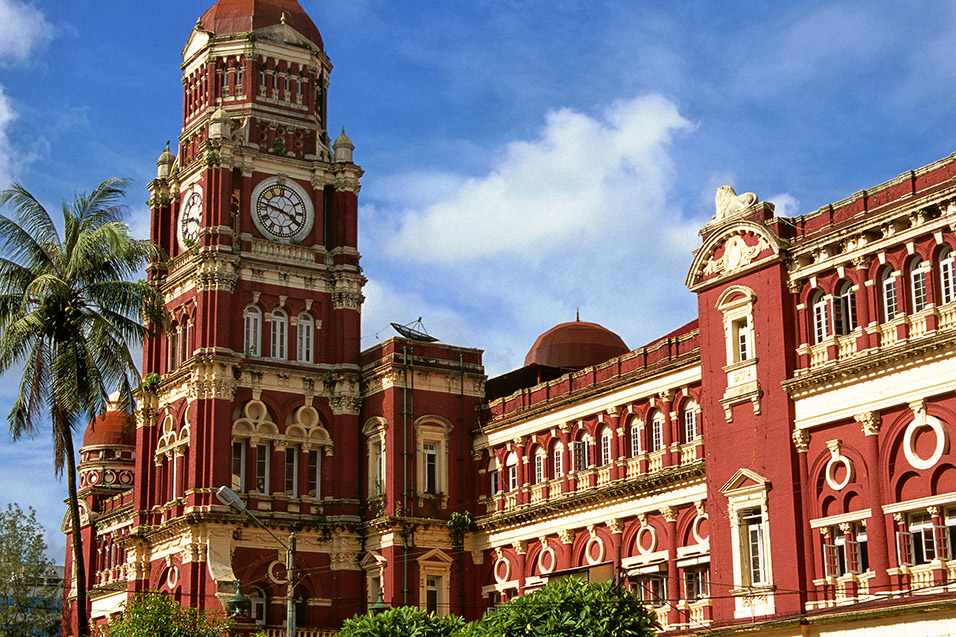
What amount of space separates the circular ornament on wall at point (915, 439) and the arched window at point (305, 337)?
28.1 m

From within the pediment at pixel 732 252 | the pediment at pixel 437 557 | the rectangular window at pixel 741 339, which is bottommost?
the pediment at pixel 437 557

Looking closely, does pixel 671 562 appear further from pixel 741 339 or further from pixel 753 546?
pixel 741 339

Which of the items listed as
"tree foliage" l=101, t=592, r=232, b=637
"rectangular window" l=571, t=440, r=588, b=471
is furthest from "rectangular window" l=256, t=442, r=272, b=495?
"rectangular window" l=571, t=440, r=588, b=471

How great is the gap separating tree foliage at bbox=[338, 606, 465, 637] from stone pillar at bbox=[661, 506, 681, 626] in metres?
7.36

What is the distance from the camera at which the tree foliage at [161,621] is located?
46.0 metres

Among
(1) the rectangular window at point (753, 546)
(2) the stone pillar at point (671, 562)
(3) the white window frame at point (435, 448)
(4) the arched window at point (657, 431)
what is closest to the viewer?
(1) the rectangular window at point (753, 546)

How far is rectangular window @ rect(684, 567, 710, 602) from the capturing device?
1823 inches

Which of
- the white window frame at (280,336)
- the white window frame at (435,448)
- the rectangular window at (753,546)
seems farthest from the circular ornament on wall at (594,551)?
the white window frame at (280,336)

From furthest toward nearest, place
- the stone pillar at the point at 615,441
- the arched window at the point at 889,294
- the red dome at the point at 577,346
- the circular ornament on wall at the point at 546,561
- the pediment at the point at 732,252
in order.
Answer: the red dome at the point at 577,346
the circular ornament on wall at the point at 546,561
the stone pillar at the point at 615,441
the pediment at the point at 732,252
the arched window at the point at 889,294

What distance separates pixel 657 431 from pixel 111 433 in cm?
Answer: 3837

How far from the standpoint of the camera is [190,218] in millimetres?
60188

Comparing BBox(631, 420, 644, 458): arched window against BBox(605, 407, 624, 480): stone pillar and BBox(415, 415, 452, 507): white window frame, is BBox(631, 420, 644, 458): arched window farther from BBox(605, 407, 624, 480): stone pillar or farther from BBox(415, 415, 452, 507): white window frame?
BBox(415, 415, 452, 507): white window frame

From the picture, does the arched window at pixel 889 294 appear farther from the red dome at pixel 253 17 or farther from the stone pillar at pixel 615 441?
the red dome at pixel 253 17

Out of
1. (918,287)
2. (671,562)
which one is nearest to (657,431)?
(671,562)
